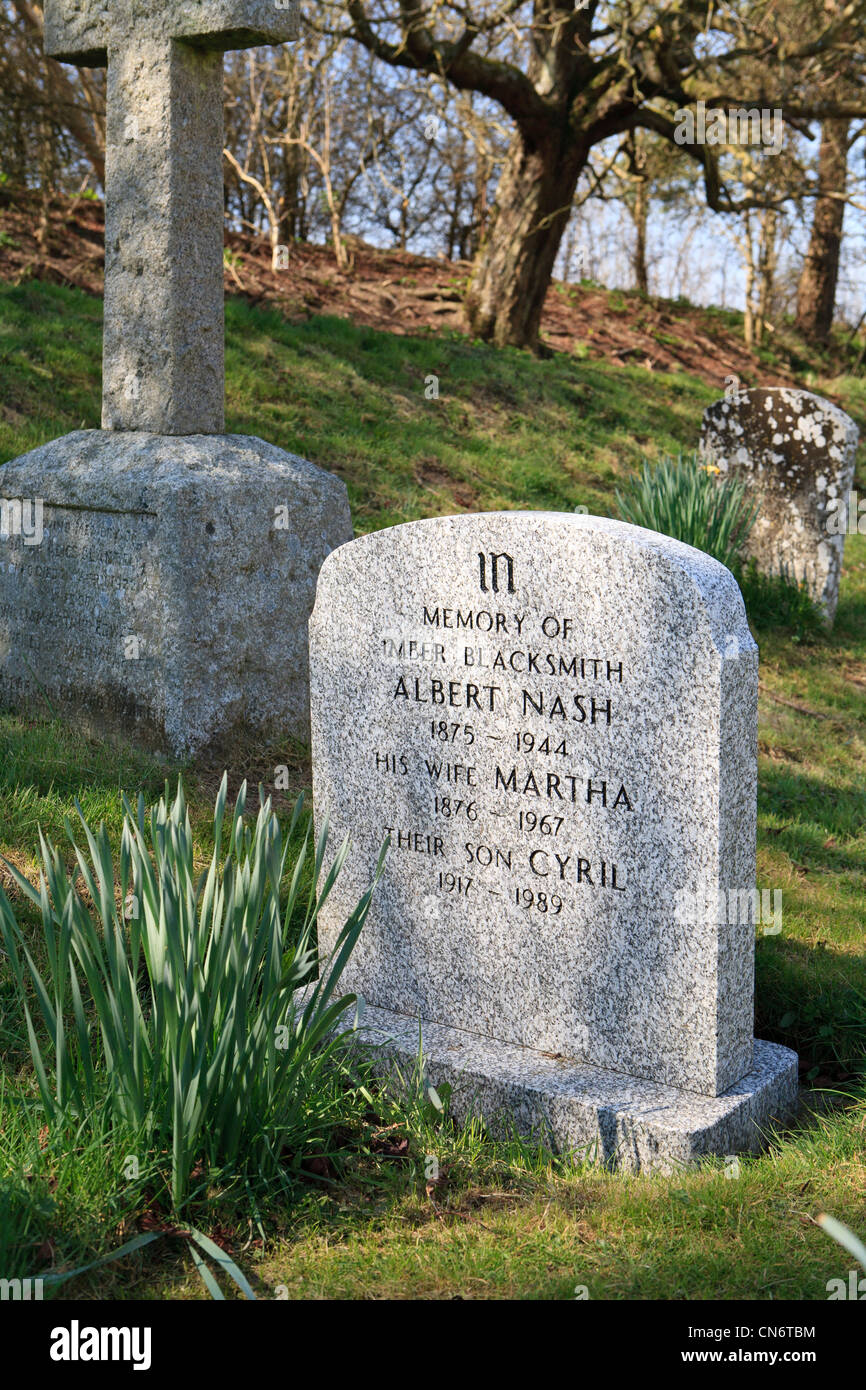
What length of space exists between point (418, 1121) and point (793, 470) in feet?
19.3

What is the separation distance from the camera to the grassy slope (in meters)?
2.27

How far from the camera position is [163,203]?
4539mm

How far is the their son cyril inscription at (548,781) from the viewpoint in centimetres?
270

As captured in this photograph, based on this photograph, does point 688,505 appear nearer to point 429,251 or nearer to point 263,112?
point 263,112

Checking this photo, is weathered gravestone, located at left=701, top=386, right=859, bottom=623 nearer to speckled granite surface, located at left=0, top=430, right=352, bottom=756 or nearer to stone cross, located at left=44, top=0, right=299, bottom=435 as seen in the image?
speckled granite surface, located at left=0, top=430, right=352, bottom=756

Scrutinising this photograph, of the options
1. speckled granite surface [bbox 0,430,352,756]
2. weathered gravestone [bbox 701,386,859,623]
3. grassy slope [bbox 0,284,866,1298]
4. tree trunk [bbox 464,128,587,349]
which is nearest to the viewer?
grassy slope [bbox 0,284,866,1298]

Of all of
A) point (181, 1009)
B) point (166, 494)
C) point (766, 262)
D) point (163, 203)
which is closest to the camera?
point (181, 1009)

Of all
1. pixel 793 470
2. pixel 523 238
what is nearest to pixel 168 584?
pixel 793 470

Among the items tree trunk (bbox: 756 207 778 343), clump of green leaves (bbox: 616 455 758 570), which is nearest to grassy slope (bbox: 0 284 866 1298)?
clump of green leaves (bbox: 616 455 758 570)

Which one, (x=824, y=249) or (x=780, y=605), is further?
(x=824, y=249)

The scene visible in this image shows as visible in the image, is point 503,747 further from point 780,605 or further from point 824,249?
point 824,249

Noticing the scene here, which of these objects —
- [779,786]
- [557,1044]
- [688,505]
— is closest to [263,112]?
[688,505]

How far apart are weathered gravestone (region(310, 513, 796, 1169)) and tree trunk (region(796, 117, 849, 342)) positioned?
1346 centimetres

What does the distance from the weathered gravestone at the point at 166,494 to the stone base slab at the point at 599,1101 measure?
1.78 metres
